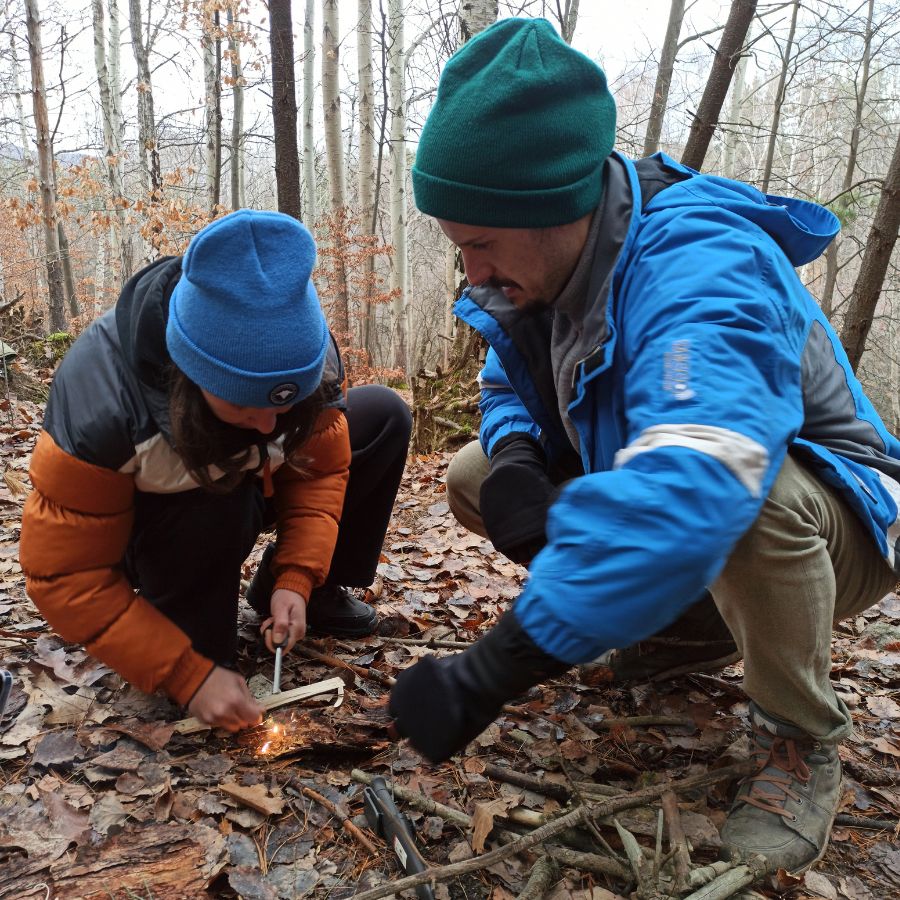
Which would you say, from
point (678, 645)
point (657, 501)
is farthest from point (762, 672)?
point (657, 501)

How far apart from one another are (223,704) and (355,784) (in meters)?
0.47

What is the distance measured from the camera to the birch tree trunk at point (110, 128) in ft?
43.9

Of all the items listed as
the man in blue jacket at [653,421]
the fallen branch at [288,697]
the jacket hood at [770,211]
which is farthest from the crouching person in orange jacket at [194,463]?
the jacket hood at [770,211]

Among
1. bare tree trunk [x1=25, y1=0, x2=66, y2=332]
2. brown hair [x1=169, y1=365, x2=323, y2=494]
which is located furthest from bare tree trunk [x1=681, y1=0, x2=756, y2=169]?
bare tree trunk [x1=25, y1=0, x2=66, y2=332]

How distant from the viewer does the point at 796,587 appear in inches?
70.2

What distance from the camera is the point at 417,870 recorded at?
1712 millimetres

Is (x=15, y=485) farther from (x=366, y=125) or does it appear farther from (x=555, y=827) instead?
(x=366, y=125)

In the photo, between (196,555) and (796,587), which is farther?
(196,555)

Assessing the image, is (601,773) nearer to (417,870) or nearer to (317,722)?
(417,870)

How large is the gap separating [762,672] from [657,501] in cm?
96

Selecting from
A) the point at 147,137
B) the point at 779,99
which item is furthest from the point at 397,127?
the point at 779,99

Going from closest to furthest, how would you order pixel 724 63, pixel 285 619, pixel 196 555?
1. pixel 196 555
2. pixel 285 619
3. pixel 724 63

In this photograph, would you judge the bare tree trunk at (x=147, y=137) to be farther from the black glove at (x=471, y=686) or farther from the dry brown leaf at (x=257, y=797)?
the black glove at (x=471, y=686)

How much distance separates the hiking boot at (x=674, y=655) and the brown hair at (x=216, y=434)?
145cm
